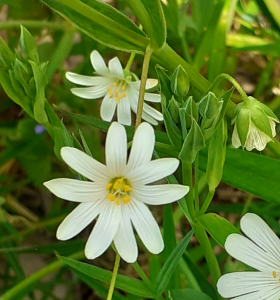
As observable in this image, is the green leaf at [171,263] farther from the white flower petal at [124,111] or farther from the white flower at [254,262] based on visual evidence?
the white flower petal at [124,111]

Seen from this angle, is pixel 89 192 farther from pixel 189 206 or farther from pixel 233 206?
pixel 233 206

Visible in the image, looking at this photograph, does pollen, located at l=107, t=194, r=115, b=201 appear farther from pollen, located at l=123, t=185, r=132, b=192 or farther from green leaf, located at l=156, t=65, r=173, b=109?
green leaf, located at l=156, t=65, r=173, b=109

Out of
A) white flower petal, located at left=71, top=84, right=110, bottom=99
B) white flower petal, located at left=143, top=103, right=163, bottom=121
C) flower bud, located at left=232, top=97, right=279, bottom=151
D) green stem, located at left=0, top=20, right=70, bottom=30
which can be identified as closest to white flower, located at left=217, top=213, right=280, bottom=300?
flower bud, located at left=232, top=97, right=279, bottom=151

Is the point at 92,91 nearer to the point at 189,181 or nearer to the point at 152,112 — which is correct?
the point at 152,112

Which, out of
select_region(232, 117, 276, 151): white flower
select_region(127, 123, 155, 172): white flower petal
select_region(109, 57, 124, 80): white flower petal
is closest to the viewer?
select_region(127, 123, 155, 172): white flower petal

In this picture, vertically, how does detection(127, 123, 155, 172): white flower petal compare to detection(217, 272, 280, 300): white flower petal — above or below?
above

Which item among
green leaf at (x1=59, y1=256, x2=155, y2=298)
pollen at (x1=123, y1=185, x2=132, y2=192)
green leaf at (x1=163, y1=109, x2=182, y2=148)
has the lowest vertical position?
green leaf at (x1=59, y1=256, x2=155, y2=298)

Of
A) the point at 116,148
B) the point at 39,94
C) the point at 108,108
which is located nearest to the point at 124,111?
the point at 108,108

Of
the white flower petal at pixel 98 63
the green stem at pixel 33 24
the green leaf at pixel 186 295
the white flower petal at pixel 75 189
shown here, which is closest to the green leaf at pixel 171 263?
the green leaf at pixel 186 295
